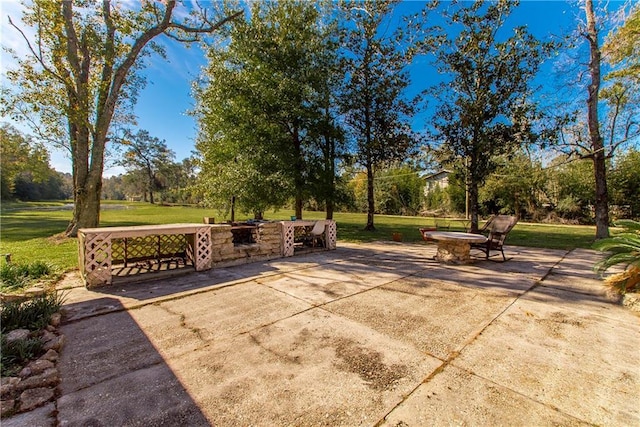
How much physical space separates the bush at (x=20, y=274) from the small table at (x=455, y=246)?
7775 mm

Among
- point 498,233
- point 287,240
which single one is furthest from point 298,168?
point 498,233

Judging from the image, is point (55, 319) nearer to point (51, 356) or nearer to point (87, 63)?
point (51, 356)

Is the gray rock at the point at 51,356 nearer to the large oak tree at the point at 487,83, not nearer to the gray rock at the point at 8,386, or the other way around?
the gray rock at the point at 8,386

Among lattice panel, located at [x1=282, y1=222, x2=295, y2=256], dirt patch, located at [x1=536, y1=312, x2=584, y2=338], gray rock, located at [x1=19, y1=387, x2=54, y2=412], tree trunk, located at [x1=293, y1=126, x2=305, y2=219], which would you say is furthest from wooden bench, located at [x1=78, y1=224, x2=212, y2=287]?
dirt patch, located at [x1=536, y1=312, x2=584, y2=338]

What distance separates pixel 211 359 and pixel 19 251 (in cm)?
901

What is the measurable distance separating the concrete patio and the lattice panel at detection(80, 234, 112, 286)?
0.32 meters

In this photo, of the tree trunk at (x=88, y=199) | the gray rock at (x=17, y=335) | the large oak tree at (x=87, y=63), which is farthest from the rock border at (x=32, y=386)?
the tree trunk at (x=88, y=199)

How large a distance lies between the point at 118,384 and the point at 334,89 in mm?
12977

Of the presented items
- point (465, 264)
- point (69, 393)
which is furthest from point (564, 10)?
point (69, 393)

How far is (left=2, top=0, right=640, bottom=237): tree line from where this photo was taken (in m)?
9.23

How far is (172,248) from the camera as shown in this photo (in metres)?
6.55

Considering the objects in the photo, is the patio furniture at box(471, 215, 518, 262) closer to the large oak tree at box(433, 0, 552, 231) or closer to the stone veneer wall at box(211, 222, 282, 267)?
the large oak tree at box(433, 0, 552, 231)

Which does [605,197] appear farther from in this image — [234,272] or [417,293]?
[234,272]

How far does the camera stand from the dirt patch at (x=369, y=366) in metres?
2.14
